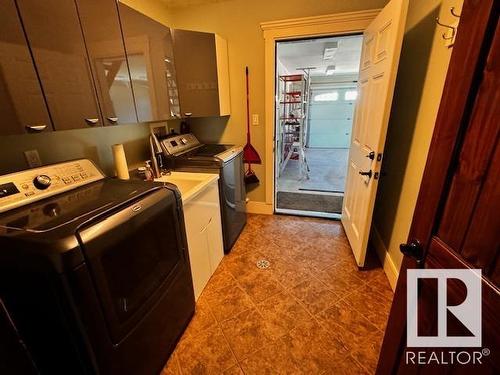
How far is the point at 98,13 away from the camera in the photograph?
1184mm

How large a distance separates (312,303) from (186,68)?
7.41ft

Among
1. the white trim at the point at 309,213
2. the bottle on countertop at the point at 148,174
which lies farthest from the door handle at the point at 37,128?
the white trim at the point at 309,213

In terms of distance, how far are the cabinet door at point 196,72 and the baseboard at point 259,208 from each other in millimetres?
1305

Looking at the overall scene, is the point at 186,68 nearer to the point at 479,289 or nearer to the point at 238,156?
the point at 238,156

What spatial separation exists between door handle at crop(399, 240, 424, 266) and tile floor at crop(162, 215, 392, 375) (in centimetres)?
92

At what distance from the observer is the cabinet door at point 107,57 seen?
45.2 inches

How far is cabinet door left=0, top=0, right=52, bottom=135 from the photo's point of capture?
0.83 meters

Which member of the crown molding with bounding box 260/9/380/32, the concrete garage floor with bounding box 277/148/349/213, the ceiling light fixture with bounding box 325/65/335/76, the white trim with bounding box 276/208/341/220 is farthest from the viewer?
the ceiling light fixture with bounding box 325/65/335/76

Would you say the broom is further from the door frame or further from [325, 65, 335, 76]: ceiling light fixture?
[325, 65, 335, 76]: ceiling light fixture

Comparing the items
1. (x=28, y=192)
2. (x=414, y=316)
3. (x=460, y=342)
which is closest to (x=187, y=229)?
(x=28, y=192)

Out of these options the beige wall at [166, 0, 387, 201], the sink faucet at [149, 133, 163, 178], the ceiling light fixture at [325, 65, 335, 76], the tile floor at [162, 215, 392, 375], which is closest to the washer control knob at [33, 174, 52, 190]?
the sink faucet at [149, 133, 163, 178]

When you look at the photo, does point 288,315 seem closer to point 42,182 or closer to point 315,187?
point 42,182

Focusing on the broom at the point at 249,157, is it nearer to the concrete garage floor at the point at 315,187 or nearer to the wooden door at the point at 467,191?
the concrete garage floor at the point at 315,187

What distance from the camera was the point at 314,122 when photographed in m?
8.05
